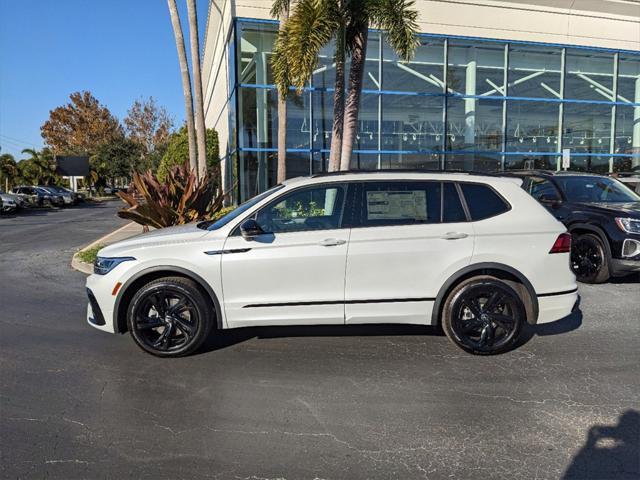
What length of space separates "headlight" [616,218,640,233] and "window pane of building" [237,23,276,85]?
13123 millimetres

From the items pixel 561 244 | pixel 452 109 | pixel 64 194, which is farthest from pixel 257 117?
pixel 64 194

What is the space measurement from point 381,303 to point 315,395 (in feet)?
3.69

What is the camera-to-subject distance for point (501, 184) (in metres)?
4.98

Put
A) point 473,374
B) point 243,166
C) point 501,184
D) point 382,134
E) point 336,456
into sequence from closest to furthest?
1. point 336,456
2. point 473,374
3. point 501,184
4. point 243,166
5. point 382,134

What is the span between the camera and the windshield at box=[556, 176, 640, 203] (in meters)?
8.59

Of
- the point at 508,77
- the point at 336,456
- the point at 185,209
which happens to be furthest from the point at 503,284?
the point at 508,77

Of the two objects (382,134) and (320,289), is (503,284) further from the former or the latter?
(382,134)

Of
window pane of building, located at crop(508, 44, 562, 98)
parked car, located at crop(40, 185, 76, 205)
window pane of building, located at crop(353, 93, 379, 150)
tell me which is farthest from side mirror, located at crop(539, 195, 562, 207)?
parked car, located at crop(40, 185, 76, 205)

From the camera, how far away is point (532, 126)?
67.4 feet

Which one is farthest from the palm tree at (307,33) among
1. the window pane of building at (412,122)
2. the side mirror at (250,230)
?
the window pane of building at (412,122)

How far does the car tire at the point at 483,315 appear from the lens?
470 cm

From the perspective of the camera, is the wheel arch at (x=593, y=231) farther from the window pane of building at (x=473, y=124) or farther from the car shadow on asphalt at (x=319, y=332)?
the window pane of building at (x=473, y=124)

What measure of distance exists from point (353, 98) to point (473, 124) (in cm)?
1023

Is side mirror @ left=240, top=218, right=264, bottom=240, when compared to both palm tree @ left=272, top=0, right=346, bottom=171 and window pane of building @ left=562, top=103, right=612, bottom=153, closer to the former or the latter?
palm tree @ left=272, top=0, right=346, bottom=171
